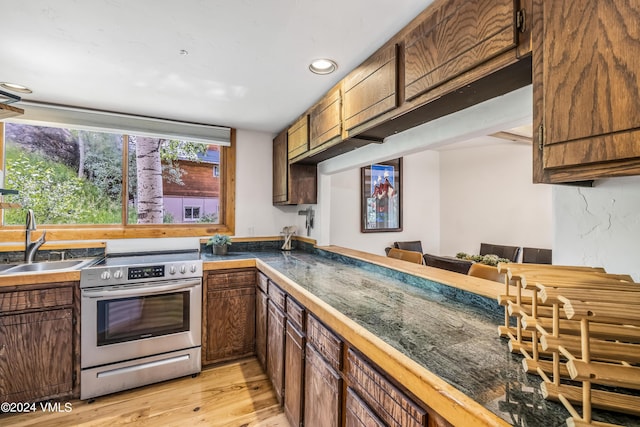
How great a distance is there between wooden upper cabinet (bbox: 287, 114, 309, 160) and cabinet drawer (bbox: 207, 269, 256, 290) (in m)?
1.16

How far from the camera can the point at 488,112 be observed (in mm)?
1272

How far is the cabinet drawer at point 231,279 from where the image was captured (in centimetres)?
245

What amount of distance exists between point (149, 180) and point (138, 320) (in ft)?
4.82

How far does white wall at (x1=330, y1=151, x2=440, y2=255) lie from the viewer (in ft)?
12.3

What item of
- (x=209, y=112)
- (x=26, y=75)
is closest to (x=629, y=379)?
(x=209, y=112)

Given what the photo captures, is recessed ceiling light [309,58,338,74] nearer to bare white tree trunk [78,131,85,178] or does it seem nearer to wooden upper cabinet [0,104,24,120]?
wooden upper cabinet [0,104,24,120]

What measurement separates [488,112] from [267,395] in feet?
7.35

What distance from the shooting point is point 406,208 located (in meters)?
4.45

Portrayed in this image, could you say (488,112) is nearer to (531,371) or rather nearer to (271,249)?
(531,371)

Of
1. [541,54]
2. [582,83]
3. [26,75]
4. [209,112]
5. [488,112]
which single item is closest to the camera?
[582,83]

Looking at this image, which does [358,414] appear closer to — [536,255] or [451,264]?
[451,264]

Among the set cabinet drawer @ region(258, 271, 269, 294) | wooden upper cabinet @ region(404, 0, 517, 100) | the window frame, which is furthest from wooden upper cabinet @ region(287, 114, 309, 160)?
wooden upper cabinet @ region(404, 0, 517, 100)

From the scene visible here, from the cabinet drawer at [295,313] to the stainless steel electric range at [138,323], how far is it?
100 cm

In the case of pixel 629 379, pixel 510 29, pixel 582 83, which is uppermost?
pixel 510 29
